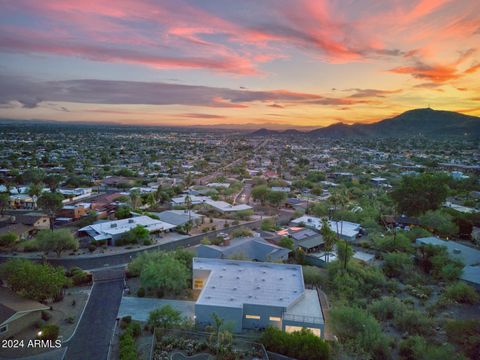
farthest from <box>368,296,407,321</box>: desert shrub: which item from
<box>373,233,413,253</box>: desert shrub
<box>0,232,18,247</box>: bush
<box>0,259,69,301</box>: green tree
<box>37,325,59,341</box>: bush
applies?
<box>0,232,18,247</box>: bush

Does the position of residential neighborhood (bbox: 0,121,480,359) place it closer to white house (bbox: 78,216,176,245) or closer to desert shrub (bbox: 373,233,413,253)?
desert shrub (bbox: 373,233,413,253)

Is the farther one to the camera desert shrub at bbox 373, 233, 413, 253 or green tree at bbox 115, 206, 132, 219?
green tree at bbox 115, 206, 132, 219

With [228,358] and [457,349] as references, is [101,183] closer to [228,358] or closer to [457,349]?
[228,358]

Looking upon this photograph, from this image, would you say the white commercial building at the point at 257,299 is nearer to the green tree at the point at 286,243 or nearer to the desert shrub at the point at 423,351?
the desert shrub at the point at 423,351

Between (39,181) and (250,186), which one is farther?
(250,186)

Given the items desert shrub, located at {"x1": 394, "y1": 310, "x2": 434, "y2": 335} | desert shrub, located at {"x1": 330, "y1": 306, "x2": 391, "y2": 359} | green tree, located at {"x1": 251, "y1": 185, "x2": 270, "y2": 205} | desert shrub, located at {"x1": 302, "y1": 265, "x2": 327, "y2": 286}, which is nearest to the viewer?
desert shrub, located at {"x1": 330, "y1": 306, "x2": 391, "y2": 359}

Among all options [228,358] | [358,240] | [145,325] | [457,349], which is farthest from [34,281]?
[358,240]

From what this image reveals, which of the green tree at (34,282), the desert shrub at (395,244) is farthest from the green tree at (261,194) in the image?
the green tree at (34,282)
